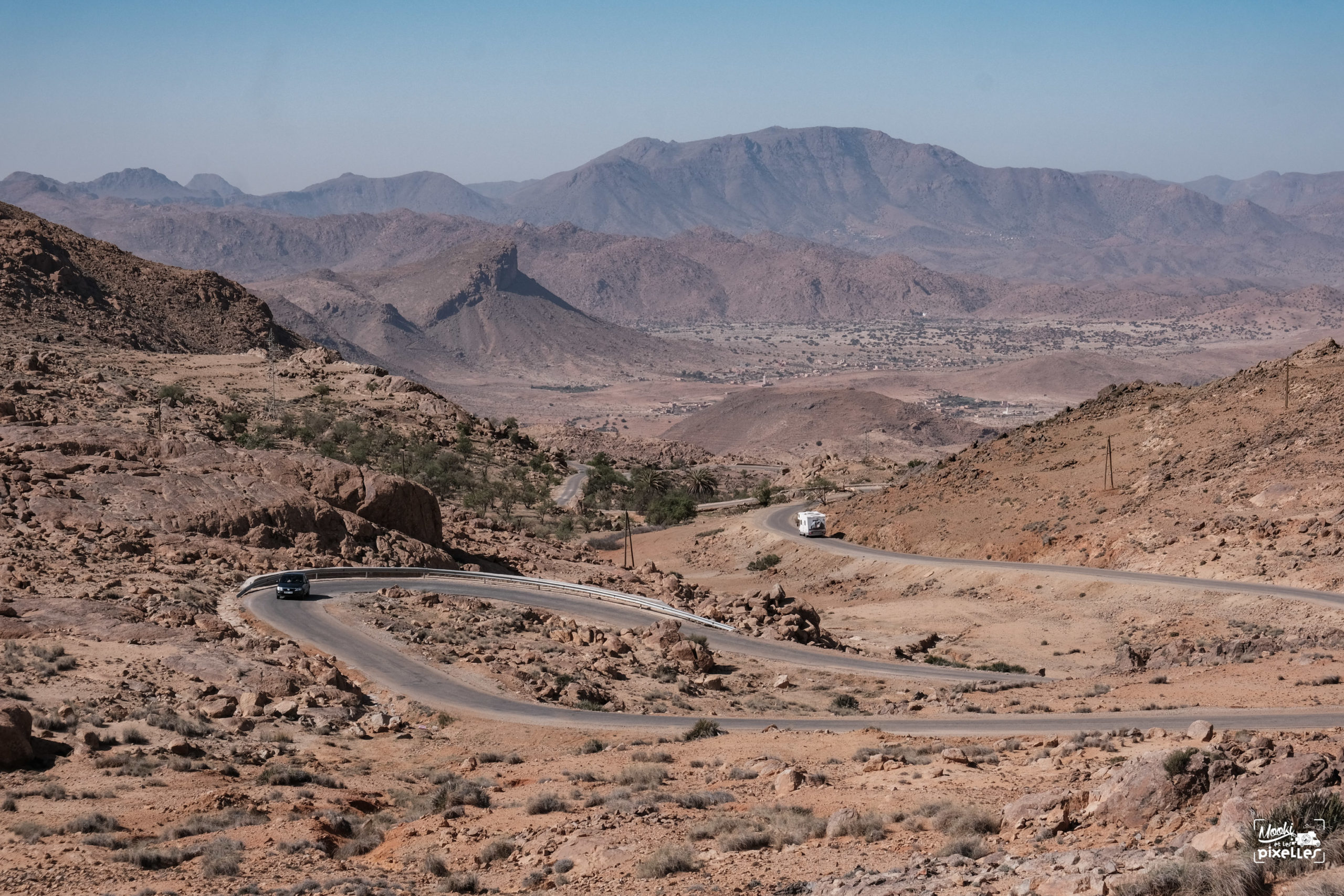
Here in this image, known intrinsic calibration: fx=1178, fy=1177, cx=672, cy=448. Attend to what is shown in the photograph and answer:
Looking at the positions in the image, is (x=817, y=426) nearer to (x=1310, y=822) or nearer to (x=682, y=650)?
(x=682, y=650)

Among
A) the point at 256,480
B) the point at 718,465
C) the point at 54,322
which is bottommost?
the point at 718,465

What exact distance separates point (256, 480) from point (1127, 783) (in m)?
31.5

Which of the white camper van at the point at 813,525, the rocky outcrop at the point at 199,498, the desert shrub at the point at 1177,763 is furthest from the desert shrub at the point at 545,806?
the white camper van at the point at 813,525

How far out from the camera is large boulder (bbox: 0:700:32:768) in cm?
1773

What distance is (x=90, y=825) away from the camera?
15.5 meters

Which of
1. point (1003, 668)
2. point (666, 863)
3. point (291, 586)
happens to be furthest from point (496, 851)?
point (1003, 668)

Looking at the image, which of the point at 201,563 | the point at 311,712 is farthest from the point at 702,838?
the point at 201,563

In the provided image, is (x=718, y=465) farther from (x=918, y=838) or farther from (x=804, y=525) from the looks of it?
(x=918, y=838)

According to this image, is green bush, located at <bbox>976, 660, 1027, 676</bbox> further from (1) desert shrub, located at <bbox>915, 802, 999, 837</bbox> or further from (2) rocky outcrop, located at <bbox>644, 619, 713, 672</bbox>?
(1) desert shrub, located at <bbox>915, 802, 999, 837</bbox>

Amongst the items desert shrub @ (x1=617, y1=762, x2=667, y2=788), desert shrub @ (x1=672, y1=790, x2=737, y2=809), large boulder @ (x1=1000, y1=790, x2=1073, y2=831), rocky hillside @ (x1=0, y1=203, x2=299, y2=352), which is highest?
rocky hillside @ (x1=0, y1=203, x2=299, y2=352)

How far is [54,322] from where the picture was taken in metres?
79.4

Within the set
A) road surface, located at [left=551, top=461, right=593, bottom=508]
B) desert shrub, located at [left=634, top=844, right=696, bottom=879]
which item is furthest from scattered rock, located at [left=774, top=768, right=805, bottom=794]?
road surface, located at [left=551, top=461, right=593, bottom=508]

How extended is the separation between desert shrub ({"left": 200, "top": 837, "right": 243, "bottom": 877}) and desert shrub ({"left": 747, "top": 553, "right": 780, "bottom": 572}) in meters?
45.7

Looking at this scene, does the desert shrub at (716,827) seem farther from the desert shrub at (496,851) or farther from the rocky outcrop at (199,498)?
the rocky outcrop at (199,498)
